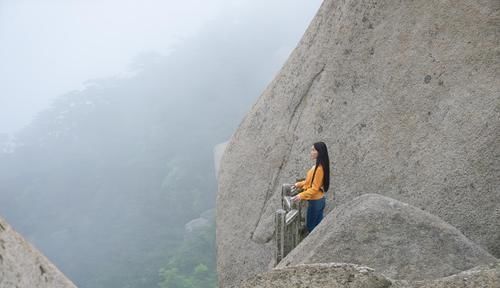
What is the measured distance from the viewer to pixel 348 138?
1098cm

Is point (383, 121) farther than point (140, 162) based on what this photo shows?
No

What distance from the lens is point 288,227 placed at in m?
8.58

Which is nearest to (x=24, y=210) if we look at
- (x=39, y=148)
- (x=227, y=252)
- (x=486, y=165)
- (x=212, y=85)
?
(x=39, y=148)

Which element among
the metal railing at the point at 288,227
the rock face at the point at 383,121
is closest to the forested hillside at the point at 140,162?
the rock face at the point at 383,121

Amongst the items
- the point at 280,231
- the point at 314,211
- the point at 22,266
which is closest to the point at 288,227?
the point at 280,231

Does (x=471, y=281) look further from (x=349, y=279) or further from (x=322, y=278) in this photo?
(x=322, y=278)

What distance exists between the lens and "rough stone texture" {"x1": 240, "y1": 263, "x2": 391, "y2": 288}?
4.00 meters

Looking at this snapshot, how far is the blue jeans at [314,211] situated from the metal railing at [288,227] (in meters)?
0.19

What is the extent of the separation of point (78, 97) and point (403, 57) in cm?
12707

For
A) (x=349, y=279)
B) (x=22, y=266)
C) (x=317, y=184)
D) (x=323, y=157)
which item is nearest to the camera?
(x=22, y=266)

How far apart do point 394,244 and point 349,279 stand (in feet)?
5.89

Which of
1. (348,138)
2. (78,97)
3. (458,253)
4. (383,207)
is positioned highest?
(78,97)

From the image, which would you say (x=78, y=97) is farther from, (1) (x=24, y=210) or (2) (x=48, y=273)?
(2) (x=48, y=273)

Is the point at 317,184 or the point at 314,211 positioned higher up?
the point at 317,184
